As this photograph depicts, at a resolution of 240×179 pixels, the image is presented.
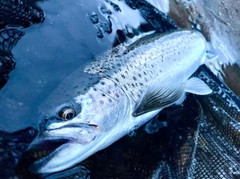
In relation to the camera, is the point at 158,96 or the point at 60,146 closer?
the point at 60,146

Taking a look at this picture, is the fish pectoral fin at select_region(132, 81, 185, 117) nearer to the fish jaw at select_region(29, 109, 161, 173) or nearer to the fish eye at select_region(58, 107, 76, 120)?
the fish jaw at select_region(29, 109, 161, 173)

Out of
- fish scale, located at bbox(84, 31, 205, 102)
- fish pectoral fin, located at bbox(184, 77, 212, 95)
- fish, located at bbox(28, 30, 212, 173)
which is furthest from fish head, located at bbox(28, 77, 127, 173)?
fish pectoral fin, located at bbox(184, 77, 212, 95)

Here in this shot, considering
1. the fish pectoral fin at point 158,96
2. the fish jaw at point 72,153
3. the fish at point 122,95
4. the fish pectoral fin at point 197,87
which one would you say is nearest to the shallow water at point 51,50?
the fish at point 122,95

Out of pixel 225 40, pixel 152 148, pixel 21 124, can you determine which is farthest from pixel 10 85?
pixel 225 40

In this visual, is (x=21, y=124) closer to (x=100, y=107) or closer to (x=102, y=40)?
(x=100, y=107)

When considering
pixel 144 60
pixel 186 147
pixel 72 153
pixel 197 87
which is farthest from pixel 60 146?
pixel 197 87

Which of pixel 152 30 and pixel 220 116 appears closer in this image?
pixel 220 116

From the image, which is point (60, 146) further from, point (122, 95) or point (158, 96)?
point (158, 96)
